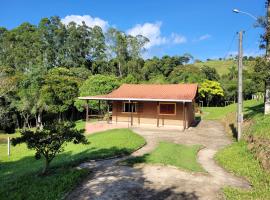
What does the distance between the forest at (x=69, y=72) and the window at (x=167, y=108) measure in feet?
42.8

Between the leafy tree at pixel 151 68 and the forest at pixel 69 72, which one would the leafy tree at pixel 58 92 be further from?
the leafy tree at pixel 151 68

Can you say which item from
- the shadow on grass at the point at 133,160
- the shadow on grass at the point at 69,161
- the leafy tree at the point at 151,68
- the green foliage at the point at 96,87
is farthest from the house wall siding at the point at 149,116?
the leafy tree at the point at 151,68

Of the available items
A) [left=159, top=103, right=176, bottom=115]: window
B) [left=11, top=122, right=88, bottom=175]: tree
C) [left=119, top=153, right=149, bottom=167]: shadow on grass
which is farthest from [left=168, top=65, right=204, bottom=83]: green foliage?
[left=11, top=122, right=88, bottom=175]: tree

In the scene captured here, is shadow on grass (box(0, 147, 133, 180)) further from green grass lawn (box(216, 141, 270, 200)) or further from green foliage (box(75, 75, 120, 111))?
green foliage (box(75, 75, 120, 111))

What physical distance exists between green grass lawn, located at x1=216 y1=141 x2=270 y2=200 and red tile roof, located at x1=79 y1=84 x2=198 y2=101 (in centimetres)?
912

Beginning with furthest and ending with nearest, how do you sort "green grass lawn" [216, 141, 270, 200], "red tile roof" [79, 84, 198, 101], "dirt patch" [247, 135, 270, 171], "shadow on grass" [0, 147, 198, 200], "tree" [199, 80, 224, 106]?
"tree" [199, 80, 224, 106], "red tile roof" [79, 84, 198, 101], "dirt patch" [247, 135, 270, 171], "green grass lawn" [216, 141, 270, 200], "shadow on grass" [0, 147, 198, 200]

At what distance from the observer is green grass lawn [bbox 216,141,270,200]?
8602 millimetres

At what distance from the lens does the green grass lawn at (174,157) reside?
12146 mm

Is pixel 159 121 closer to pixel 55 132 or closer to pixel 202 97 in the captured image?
pixel 55 132

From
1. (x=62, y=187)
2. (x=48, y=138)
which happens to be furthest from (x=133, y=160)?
(x=62, y=187)

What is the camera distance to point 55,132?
1050cm

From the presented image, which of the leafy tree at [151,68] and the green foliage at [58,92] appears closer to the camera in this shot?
the green foliage at [58,92]

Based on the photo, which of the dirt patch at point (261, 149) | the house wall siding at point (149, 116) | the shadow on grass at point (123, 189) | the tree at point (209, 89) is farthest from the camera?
the tree at point (209, 89)

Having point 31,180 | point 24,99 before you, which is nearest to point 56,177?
point 31,180
